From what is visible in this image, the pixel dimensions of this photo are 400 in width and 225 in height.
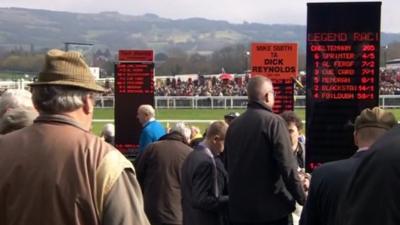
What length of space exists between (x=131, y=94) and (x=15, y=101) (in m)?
12.3

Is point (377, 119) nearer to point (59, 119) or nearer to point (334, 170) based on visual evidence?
point (334, 170)

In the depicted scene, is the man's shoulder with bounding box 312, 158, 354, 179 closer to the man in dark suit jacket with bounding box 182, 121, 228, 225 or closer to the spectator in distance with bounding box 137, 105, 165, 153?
the man in dark suit jacket with bounding box 182, 121, 228, 225

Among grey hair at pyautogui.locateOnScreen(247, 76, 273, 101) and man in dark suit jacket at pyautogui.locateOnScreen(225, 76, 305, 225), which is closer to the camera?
man in dark suit jacket at pyautogui.locateOnScreen(225, 76, 305, 225)

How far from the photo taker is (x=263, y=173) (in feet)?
22.4

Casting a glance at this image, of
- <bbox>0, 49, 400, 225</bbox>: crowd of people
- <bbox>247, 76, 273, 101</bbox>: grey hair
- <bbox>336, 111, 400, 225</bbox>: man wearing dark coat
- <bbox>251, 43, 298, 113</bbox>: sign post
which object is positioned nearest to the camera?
<bbox>336, 111, 400, 225</bbox>: man wearing dark coat

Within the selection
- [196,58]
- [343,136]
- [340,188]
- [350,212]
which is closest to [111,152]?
[350,212]

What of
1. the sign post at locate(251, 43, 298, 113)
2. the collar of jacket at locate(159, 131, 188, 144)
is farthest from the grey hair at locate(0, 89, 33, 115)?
the sign post at locate(251, 43, 298, 113)

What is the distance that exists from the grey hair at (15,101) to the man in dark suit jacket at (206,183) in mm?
2496

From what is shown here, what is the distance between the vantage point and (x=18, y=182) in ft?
10.7

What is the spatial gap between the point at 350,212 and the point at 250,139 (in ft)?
13.6

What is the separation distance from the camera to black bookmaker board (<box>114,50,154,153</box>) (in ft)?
55.7

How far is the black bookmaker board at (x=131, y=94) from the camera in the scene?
16969 millimetres

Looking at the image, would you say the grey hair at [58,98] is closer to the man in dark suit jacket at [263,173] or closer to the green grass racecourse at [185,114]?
the man in dark suit jacket at [263,173]

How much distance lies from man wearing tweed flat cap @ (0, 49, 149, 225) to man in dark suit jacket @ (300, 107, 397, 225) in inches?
64.9
